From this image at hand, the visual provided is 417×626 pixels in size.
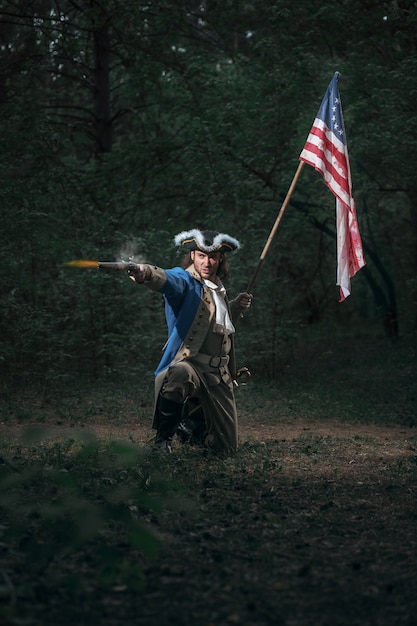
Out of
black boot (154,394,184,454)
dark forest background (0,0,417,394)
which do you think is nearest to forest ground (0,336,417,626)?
black boot (154,394,184,454)

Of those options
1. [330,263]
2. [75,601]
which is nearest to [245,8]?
[330,263]

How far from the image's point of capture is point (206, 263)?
7.25 meters

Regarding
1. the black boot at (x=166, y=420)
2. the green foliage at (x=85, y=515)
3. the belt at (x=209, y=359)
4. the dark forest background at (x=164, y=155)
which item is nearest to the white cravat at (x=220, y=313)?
the belt at (x=209, y=359)

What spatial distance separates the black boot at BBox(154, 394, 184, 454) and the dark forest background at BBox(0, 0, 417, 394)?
435 cm

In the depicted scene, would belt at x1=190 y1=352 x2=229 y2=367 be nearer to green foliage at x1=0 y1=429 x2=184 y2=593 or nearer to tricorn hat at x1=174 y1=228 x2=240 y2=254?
tricorn hat at x1=174 y1=228 x2=240 y2=254

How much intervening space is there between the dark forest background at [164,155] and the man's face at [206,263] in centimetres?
426

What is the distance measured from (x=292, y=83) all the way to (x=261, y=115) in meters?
0.68

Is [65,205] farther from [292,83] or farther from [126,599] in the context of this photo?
[126,599]

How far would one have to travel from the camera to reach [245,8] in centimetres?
1530

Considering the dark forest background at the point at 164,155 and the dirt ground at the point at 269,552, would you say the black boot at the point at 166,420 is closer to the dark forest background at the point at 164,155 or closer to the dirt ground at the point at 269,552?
the dirt ground at the point at 269,552

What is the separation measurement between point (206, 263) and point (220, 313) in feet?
1.39

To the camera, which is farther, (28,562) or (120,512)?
(120,512)

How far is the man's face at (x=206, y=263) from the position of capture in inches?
286

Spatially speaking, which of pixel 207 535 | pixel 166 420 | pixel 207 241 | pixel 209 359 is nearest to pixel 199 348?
pixel 209 359
